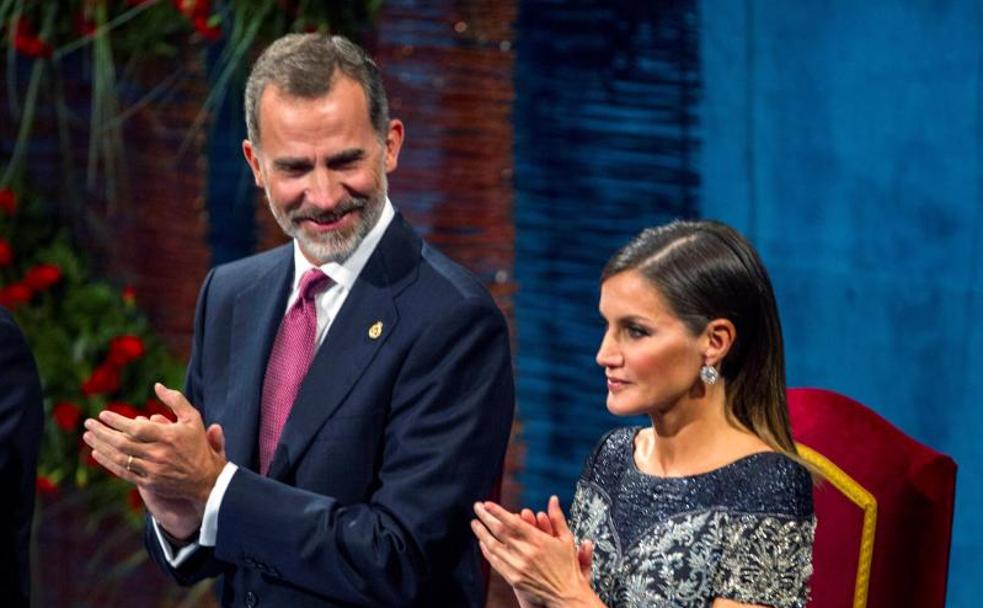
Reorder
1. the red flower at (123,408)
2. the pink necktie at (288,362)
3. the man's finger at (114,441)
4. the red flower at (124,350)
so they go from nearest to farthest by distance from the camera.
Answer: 1. the man's finger at (114,441)
2. the pink necktie at (288,362)
3. the red flower at (123,408)
4. the red flower at (124,350)

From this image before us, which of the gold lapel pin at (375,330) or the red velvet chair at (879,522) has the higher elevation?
the gold lapel pin at (375,330)

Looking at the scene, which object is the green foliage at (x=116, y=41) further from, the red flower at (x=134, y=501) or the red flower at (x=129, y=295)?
the red flower at (x=134, y=501)

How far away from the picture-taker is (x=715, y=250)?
7.64 ft

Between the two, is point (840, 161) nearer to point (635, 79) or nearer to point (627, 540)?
point (635, 79)

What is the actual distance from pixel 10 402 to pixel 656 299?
1.00 meters

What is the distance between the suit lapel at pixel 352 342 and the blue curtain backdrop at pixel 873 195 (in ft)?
2.94

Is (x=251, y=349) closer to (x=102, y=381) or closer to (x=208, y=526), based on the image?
(x=208, y=526)

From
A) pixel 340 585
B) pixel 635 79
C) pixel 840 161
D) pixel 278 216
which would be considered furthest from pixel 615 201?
pixel 340 585

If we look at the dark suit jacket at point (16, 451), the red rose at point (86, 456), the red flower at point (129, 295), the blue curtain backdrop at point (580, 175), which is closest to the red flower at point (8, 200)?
the red flower at point (129, 295)

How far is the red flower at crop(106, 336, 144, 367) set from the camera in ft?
13.8

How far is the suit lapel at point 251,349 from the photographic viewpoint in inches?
102

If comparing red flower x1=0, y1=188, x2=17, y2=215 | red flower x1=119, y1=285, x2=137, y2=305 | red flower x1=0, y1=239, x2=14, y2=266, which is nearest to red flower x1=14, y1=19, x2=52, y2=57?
red flower x1=0, y1=188, x2=17, y2=215

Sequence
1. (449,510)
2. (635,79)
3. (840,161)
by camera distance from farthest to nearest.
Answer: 1. (635,79)
2. (840,161)
3. (449,510)

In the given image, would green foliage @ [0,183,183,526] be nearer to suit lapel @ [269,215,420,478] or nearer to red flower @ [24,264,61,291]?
red flower @ [24,264,61,291]
